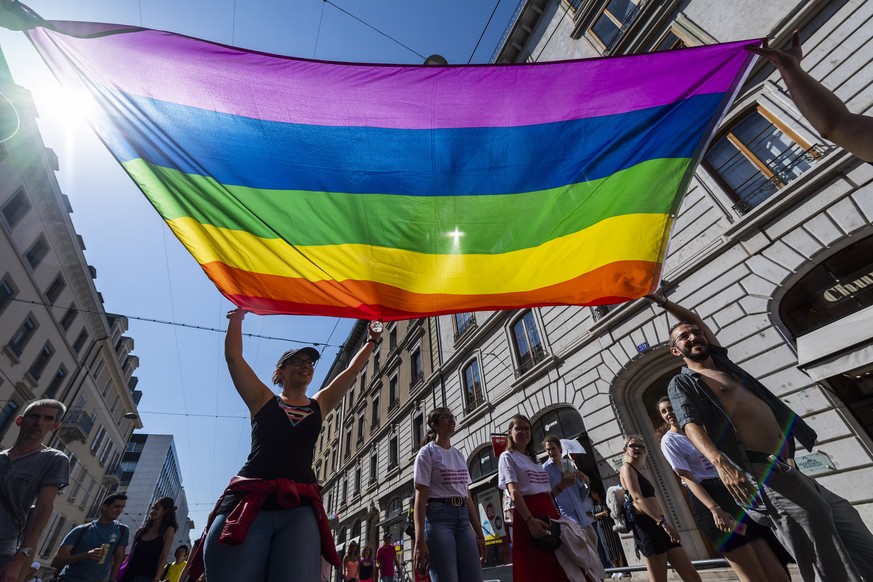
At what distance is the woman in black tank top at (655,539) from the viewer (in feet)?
12.4

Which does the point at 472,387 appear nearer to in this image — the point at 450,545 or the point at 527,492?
the point at 527,492

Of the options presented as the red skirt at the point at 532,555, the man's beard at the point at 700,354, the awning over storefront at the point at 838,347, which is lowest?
the red skirt at the point at 532,555

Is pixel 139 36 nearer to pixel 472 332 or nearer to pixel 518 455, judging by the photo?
pixel 518 455

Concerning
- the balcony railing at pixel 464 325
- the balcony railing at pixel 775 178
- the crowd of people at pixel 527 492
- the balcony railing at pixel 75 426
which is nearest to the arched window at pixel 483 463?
the balcony railing at pixel 464 325

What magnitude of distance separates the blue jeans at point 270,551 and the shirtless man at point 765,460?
218cm

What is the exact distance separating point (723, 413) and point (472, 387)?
12.9 m

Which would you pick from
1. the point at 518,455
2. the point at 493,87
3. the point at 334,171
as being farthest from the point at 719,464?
the point at 334,171

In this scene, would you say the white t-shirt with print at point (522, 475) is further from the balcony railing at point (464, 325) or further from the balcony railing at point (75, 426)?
the balcony railing at point (75, 426)

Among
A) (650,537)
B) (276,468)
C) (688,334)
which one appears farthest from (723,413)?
(276,468)

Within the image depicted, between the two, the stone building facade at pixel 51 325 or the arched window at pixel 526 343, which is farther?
the stone building facade at pixel 51 325

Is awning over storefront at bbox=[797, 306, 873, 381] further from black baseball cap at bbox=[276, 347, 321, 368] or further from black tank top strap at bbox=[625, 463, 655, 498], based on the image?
black baseball cap at bbox=[276, 347, 321, 368]

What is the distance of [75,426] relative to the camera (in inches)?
1002

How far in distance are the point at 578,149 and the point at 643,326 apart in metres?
7.33

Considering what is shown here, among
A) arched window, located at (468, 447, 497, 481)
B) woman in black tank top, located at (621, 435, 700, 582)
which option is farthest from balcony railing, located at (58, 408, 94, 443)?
woman in black tank top, located at (621, 435, 700, 582)
